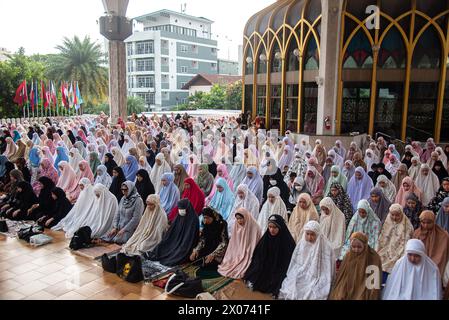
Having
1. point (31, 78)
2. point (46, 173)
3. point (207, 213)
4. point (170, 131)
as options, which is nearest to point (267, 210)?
point (207, 213)

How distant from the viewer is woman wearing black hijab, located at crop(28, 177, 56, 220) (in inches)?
263

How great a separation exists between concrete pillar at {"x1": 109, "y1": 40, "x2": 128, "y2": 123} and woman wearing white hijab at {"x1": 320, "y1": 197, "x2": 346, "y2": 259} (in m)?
12.5

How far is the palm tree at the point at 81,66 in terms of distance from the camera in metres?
25.2

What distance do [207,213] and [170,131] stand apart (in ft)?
31.5

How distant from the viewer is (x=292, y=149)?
1031cm

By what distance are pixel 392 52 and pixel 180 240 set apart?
34.8ft

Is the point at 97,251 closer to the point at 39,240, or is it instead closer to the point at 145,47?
the point at 39,240

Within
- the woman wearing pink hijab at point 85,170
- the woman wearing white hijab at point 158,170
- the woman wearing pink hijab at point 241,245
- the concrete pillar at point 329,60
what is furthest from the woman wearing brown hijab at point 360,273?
the concrete pillar at point 329,60

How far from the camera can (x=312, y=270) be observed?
4.09m

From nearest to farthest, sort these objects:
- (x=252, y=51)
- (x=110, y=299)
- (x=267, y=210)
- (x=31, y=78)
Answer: (x=110, y=299) → (x=267, y=210) → (x=252, y=51) → (x=31, y=78)

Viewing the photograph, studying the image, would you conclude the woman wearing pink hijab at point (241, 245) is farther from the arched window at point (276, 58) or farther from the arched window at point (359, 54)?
the arched window at point (276, 58)

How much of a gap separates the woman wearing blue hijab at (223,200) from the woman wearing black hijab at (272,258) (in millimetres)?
1854

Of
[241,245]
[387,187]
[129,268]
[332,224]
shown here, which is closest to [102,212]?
[129,268]
